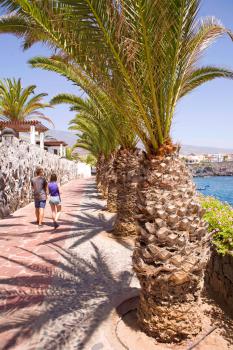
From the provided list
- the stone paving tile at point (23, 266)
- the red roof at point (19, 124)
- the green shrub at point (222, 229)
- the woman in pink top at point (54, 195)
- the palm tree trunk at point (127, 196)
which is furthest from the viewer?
the red roof at point (19, 124)

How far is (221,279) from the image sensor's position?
5.04 m

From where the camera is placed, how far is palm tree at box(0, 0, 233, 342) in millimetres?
3766

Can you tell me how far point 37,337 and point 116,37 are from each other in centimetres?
390

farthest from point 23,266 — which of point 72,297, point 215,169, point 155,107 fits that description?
point 215,169

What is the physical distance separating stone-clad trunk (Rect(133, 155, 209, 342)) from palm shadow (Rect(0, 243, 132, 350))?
880 millimetres

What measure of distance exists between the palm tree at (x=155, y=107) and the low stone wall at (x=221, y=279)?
929 millimetres

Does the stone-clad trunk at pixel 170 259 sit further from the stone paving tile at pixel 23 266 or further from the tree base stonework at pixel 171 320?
the stone paving tile at pixel 23 266

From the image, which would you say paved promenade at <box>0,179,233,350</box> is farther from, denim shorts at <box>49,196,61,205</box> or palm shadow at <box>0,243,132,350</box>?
denim shorts at <box>49,196,61,205</box>

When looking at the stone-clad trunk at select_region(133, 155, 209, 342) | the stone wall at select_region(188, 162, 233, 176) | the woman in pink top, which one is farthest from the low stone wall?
the stone wall at select_region(188, 162, 233, 176)

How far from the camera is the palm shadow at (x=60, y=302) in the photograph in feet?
13.1

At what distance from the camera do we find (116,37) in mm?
4023

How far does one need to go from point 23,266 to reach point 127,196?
3.50 meters

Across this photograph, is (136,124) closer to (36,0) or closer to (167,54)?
(167,54)

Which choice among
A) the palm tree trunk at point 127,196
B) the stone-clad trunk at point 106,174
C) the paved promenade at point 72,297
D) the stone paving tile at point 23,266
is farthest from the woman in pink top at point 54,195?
the stone-clad trunk at point 106,174
